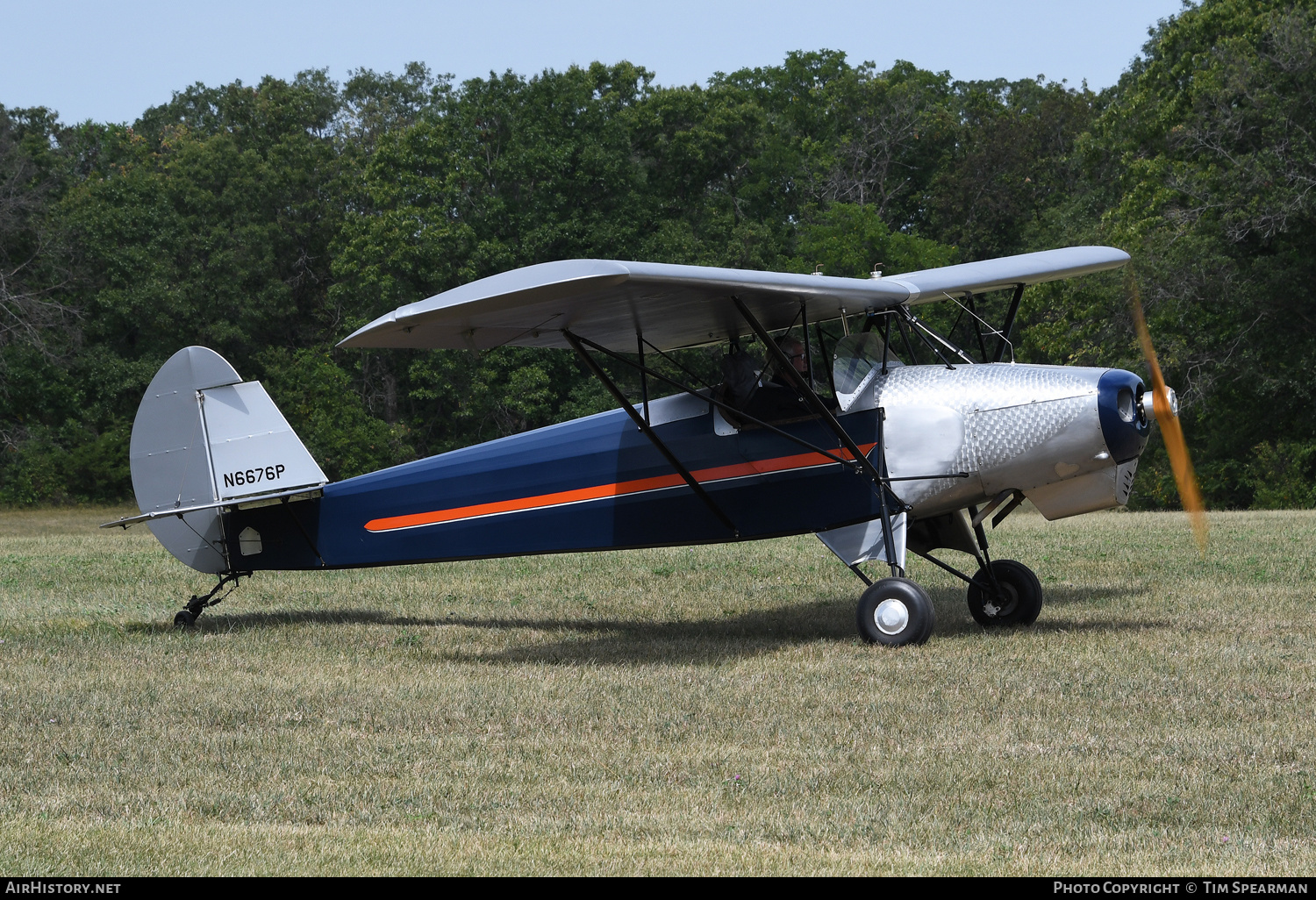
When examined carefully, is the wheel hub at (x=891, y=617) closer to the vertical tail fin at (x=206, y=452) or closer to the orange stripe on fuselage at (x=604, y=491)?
the orange stripe on fuselage at (x=604, y=491)

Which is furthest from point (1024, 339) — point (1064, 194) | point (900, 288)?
point (900, 288)

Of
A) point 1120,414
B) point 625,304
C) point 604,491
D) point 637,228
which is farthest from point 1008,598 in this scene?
point 637,228

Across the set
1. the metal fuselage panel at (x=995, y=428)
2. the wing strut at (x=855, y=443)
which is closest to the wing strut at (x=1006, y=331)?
the metal fuselage panel at (x=995, y=428)

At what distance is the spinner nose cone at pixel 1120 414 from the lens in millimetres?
9242

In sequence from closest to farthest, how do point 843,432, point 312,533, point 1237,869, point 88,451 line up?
point 1237,869, point 843,432, point 312,533, point 88,451

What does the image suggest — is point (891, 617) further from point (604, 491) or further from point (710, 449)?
point (604, 491)

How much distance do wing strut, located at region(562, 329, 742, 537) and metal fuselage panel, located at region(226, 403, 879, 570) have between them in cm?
9

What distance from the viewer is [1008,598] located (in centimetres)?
1057

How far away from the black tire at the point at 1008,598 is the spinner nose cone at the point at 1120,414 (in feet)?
5.14

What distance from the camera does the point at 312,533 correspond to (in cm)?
1152

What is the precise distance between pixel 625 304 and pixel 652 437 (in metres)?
1.33

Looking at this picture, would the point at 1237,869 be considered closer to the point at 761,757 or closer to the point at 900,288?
the point at 761,757

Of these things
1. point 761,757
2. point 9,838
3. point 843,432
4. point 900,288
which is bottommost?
point 761,757

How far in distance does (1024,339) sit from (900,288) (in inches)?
1356
